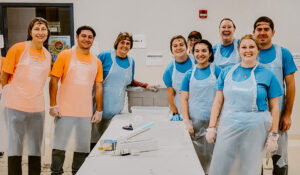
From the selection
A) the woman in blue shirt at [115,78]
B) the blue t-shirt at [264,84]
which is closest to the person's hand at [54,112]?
the woman in blue shirt at [115,78]

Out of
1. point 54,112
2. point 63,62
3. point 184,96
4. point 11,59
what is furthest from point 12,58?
point 184,96

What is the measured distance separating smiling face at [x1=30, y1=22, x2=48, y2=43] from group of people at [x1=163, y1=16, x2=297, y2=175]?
3.60 ft

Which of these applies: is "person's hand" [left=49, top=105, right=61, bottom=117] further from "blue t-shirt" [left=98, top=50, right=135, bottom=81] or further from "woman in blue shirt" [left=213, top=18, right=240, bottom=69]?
"woman in blue shirt" [left=213, top=18, right=240, bottom=69]

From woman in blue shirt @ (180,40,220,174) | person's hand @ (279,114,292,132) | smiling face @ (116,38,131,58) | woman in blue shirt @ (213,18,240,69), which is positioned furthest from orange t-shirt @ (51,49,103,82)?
person's hand @ (279,114,292,132)

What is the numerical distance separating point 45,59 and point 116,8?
185 centimetres

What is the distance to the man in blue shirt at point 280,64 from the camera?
240 cm

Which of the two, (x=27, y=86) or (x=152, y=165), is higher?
(x=27, y=86)

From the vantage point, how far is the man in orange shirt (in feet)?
8.47

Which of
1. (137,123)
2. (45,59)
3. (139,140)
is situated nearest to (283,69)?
(137,123)

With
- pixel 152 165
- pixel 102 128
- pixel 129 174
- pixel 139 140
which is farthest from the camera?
pixel 102 128

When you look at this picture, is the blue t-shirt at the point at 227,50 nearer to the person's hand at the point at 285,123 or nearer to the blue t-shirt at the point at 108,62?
the person's hand at the point at 285,123

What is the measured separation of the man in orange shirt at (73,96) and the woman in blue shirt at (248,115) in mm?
1194

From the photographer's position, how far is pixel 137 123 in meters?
2.37

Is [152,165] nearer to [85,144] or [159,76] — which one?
[85,144]
